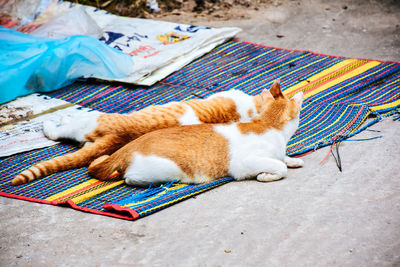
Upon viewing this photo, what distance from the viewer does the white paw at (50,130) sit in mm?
3389

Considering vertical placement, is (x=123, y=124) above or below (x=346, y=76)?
above

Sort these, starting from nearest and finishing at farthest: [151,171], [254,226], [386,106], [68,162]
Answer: [254,226], [151,171], [68,162], [386,106]

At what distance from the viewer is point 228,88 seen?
4.25m

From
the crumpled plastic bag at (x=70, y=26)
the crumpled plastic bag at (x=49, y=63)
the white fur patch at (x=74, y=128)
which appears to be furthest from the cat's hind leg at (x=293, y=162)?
the crumpled plastic bag at (x=70, y=26)

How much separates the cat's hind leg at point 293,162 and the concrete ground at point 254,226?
6 centimetres

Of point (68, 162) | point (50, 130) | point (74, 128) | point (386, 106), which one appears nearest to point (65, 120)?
point (50, 130)

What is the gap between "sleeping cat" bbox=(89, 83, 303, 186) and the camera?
2641mm

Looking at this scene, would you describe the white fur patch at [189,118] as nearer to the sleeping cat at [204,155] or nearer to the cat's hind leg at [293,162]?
the sleeping cat at [204,155]

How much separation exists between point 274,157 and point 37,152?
181 cm

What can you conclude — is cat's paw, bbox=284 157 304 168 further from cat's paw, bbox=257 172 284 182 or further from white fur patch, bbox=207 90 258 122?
white fur patch, bbox=207 90 258 122

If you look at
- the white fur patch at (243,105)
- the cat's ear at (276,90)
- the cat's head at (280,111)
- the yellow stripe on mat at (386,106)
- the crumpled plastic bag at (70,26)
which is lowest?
the yellow stripe on mat at (386,106)

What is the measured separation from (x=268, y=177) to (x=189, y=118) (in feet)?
2.73

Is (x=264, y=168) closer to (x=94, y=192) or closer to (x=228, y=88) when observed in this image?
(x=94, y=192)

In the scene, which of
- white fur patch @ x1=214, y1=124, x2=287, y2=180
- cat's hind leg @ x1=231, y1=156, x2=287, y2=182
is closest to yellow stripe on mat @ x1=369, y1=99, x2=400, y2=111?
white fur patch @ x1=214, y1=124, x2=287, y2=180
